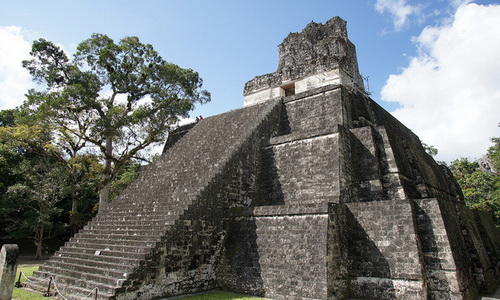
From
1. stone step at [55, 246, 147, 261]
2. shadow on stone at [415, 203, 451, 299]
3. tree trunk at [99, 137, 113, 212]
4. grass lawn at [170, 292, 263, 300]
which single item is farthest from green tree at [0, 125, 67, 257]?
shadow on stone at [415, 203, 451, 299]

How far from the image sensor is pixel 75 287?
20.2 ft

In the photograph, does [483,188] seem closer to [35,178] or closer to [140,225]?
[140,225]

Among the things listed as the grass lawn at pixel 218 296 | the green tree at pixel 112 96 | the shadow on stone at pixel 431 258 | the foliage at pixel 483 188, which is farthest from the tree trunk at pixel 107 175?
the foliage at pixel 483 188

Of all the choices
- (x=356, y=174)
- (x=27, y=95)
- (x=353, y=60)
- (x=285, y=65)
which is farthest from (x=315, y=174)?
(x=27, y=95)

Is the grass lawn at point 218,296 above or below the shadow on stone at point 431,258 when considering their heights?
below

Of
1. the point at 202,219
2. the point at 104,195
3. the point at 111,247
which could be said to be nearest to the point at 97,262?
the point at 111,247

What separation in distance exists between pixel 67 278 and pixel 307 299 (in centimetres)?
479

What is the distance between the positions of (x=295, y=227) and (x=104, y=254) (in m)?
4.07

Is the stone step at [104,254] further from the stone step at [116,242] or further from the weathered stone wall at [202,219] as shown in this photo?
the weathered stone wall at [202,219]

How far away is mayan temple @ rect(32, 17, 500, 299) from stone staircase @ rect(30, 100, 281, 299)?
1.4 inches

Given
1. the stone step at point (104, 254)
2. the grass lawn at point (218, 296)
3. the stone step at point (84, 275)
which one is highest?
the stone step at point (104, 254)

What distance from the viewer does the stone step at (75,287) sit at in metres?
5.54

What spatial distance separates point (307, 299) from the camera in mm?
5836

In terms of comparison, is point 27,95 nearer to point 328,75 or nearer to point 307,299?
point 328,75
